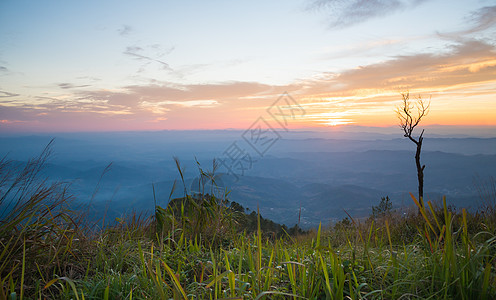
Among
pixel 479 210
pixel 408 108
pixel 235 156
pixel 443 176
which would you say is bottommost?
pixel 443 176

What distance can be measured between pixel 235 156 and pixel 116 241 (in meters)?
3.44

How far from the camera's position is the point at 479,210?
557 centimetres

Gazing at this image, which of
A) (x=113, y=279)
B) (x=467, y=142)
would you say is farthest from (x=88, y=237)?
(x=467, y=142)

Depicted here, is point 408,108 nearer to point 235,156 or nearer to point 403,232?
point 403,232

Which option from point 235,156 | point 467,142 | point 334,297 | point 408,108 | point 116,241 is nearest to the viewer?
point 334,297

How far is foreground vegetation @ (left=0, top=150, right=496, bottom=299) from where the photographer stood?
1986 mm

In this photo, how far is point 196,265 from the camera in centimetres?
290

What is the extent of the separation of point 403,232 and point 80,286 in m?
5.92

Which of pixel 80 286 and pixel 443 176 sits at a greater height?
pixel 80 286

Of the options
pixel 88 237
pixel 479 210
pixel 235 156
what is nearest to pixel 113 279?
pixel 88 237

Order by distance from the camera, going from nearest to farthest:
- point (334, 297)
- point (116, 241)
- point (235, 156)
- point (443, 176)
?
1. point (334, 297)
2. point (116, 241)
3. point (235, 156)
4. point (443, 176)

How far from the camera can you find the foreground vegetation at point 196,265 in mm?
1986

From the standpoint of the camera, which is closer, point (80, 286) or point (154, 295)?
point (154, 295)

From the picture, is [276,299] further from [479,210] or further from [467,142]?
[467,142]
